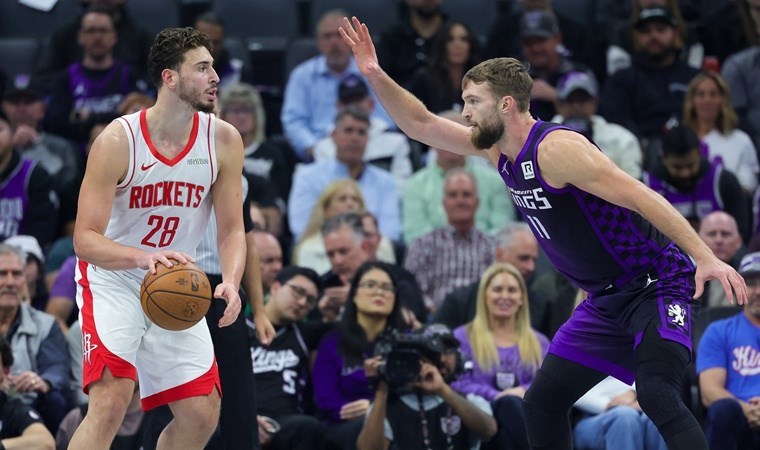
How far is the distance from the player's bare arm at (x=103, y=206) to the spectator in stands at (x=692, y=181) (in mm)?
5980

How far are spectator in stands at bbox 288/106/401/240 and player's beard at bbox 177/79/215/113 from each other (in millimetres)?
5104

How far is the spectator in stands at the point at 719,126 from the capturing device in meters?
11.7

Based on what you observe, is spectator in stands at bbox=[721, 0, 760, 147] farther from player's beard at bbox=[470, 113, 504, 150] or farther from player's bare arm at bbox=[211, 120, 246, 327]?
player's bare arm at bbox=[211, 120, 246, 327]

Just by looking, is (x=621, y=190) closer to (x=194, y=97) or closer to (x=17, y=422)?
(x=194, y=97)

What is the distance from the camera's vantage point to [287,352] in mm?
9117

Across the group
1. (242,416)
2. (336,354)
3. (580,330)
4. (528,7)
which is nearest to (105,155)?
(242,416)

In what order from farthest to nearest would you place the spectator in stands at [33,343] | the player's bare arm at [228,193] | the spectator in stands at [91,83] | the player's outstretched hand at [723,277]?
1. the spectator in stands at [91,83]
2. the spectator in stands at [33,343]
3. the player's bare arm at [228,193]
4. the player's outstretched hand at [723,277]

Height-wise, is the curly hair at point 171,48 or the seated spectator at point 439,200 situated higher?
the curly hair at point 171,48

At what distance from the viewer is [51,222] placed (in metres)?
11.1

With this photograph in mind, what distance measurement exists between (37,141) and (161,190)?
5759 millimetres

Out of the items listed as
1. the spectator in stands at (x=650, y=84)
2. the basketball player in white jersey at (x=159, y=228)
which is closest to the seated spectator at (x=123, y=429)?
the basketball player in white jersey at (x=159, y=228)

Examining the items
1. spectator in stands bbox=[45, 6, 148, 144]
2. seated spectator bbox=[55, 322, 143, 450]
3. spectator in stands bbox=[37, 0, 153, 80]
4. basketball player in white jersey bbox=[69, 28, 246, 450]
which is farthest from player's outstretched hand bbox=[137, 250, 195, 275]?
spectator in stands bbox=[37, 0, 153, 80]

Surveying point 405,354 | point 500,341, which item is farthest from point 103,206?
point 500,341

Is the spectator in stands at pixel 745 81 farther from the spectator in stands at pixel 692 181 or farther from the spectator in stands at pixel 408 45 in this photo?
the spectator in stands at pixel 408 45
